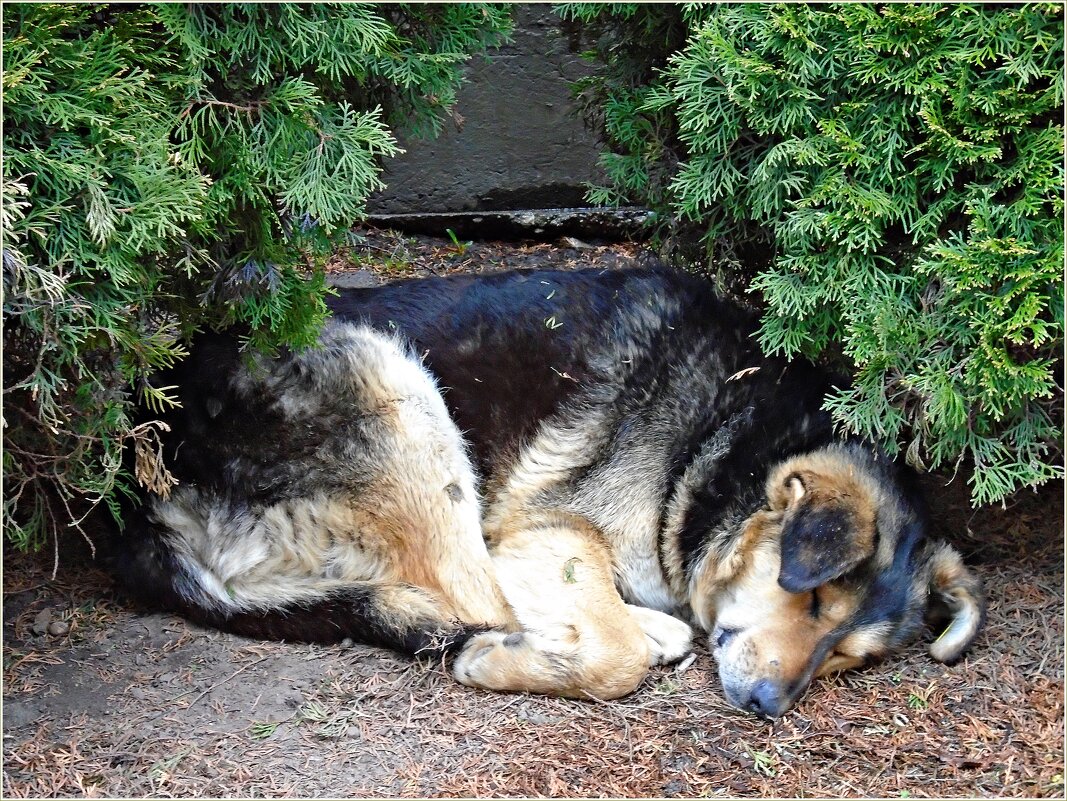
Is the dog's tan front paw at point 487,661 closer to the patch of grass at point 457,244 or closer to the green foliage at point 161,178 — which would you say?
the green foliage at point 161,178

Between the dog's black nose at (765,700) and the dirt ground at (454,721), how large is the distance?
0.06 meters

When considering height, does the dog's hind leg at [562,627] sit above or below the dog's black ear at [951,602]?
below

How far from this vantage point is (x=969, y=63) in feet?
11.8

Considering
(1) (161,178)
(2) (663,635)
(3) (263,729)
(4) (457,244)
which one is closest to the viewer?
(1) (161,178)

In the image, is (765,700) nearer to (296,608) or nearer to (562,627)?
(562,627)

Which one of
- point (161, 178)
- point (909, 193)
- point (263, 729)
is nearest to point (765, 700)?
point (263, 729)

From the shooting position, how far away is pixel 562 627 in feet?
13.9

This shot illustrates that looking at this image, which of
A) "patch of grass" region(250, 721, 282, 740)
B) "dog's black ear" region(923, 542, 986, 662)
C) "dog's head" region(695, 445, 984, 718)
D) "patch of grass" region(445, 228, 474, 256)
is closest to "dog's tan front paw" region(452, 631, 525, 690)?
"patch of grass" region(250, 721, 282, 740)

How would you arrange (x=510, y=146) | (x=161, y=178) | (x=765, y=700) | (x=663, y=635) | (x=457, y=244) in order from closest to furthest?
(x=161, y=178) < (x=765, y=700) < (x=663, y=635) < (x=510, y=146) < (x=457, y=244)

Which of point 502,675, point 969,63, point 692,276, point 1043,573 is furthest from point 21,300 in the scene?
point 1043,573

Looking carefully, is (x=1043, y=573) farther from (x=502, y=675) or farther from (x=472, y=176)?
(x=472, y=176)

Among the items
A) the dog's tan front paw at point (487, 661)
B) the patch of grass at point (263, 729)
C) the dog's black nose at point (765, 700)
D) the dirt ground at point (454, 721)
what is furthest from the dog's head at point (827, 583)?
the patch of grass at point (263, 729)

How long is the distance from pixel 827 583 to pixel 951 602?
2.29ft

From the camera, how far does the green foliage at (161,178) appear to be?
10.1 feet
